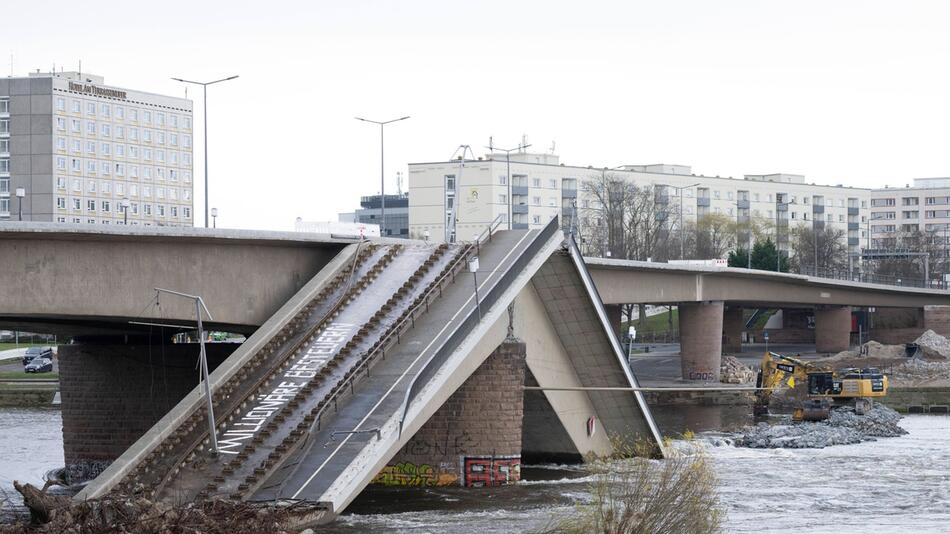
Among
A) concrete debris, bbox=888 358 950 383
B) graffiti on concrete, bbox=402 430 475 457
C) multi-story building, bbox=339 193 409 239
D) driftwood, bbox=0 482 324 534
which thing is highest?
multi-story building, bbox=339 193 409 239

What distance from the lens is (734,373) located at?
293ft

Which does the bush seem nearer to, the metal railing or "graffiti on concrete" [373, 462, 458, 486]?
the metal railing

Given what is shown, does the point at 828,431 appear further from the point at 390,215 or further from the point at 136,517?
the point at 390,215

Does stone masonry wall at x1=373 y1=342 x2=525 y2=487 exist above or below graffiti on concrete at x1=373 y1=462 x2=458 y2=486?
above

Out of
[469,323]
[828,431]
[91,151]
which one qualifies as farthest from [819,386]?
[91,151]

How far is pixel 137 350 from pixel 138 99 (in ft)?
297

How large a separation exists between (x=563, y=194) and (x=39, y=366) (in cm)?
4682

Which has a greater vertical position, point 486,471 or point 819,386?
point 819,386

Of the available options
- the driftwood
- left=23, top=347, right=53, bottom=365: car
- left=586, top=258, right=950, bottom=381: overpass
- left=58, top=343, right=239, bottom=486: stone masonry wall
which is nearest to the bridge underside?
the driftwood

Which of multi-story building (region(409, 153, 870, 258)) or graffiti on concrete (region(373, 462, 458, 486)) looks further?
multi-story building (region(409, 153, 870, 258))

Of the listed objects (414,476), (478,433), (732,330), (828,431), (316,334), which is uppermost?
(316,334)

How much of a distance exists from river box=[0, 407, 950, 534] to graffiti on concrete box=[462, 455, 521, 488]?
58cm

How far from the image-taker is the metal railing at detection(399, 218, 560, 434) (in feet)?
120

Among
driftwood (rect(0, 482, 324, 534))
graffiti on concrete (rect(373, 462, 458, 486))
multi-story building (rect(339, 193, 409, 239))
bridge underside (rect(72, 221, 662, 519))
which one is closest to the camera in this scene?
driftwood (rect(0, 482, 324, 534))
